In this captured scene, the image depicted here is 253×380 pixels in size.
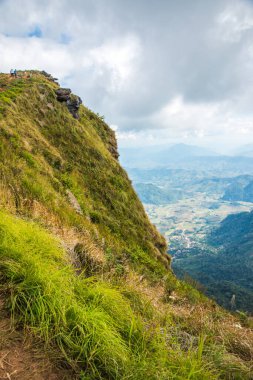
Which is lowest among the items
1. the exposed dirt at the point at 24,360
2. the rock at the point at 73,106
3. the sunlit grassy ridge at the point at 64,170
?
the exposed dirt at the point at 24,360

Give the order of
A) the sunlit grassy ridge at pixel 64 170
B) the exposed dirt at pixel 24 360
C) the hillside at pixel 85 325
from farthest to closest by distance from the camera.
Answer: the sunlit grassy ridge at pixel 64 170 → the hillside at pixel 85 325 → the exposed dirt at pixel 24 360

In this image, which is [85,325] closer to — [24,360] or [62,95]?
[24,360]

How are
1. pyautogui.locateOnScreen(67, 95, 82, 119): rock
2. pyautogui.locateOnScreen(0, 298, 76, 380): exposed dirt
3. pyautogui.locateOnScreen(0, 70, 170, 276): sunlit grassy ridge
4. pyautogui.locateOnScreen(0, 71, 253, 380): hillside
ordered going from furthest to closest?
pyautogui.locateOnScreen(67, 95, 82, 119): rock, pyautogui.locateOnScreen(0, 70, 170, 276): sunlit grassy ridge, pyautogui.locateOnScreen(0, 71, 253, 380): hillside, pyautogui.locateOnScreen(0, 298, 76, 380): exposed dirt

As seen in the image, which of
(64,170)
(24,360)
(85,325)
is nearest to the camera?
(24,360)

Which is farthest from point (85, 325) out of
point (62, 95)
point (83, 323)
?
point (62, 95)

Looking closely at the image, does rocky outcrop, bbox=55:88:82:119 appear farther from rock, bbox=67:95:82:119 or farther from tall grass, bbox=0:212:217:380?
tall grass, bbox=0:212:217:380

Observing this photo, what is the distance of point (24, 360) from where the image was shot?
3080 mm

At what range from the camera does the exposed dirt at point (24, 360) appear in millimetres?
2928

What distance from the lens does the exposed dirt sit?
2928mm

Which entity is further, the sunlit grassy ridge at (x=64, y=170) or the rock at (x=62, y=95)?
the rock at (x=62, y=95)

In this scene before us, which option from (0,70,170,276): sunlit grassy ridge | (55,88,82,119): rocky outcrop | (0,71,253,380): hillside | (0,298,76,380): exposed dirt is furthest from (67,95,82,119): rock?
(0,298,76,380): exposed dirt

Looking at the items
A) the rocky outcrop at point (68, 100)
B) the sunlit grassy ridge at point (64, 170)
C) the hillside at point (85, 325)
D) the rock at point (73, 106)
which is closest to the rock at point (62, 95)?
the rocky outcrop at point (68, 100)

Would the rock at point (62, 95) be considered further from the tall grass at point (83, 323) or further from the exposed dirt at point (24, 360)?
the exposed dirt at point (24, 360)

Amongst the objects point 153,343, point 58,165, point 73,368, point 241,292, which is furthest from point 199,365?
point 241,292
